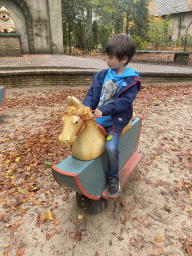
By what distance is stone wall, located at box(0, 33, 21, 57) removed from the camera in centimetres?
1111

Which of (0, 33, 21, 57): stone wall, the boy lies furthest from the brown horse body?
(0, 33, 21, 57): stone wall

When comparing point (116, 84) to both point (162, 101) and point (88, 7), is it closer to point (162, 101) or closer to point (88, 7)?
point (162, 101)

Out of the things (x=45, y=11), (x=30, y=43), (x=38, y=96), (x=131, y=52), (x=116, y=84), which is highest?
(x=45, y=11)

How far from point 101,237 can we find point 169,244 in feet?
2.65

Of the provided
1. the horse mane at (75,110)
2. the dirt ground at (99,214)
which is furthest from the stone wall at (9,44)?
the horse mane at (75,110)

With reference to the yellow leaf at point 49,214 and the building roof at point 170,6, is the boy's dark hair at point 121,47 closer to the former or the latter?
the yellow leaf at point 49,214

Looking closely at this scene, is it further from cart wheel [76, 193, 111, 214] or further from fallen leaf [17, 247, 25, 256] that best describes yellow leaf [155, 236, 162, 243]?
fallen leaf [17, 247, 25, 256]

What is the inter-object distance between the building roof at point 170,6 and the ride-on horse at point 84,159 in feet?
83.6

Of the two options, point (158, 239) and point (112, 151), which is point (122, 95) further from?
point (158, 239)

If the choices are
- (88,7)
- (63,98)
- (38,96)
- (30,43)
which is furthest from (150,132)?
(88,7)

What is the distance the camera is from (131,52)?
2.00 metres

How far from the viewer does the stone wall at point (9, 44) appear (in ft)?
36.4

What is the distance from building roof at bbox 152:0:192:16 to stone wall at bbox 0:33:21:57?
19518mm

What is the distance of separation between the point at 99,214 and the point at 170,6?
30020mm
